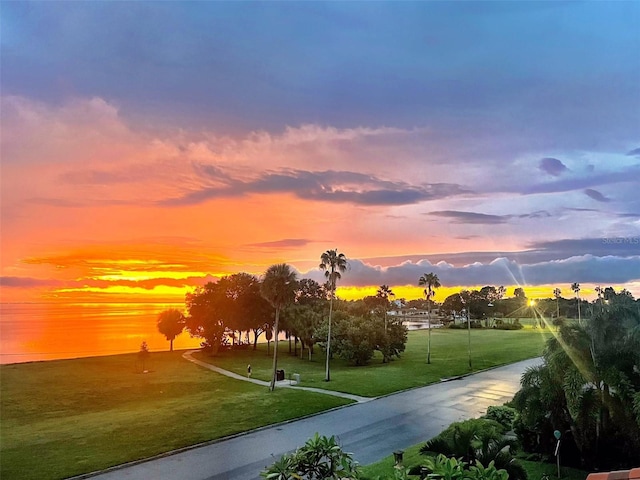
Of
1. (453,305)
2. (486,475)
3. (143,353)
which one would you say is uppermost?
(453,305)

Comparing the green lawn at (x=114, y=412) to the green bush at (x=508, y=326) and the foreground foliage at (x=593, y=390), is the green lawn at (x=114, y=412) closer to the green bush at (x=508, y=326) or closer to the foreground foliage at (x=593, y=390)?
the foreground foliage at (x=593, y=390)

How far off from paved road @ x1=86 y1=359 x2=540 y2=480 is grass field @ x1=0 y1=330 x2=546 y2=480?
1.07 metres

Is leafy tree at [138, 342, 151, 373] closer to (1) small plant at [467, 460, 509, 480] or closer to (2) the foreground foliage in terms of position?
(2) the foreground foliage

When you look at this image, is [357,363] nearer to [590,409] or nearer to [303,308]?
[303,308]

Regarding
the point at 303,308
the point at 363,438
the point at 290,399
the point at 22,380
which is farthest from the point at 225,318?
the point at 363,438

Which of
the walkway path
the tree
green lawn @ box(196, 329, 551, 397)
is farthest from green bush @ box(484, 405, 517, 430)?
the tree

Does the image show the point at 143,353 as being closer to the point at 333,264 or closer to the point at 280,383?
the point at 280,383

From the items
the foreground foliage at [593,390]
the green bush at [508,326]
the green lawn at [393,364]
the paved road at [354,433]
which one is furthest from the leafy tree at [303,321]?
the green bush at [508,326]

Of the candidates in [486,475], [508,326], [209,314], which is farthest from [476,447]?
[508,326]

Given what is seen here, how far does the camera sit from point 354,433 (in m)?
18.2

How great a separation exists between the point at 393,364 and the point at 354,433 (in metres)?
21.2

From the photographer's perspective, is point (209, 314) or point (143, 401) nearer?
point (143, 401)

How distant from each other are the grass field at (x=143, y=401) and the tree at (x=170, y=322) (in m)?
4.28

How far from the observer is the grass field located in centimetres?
1627
